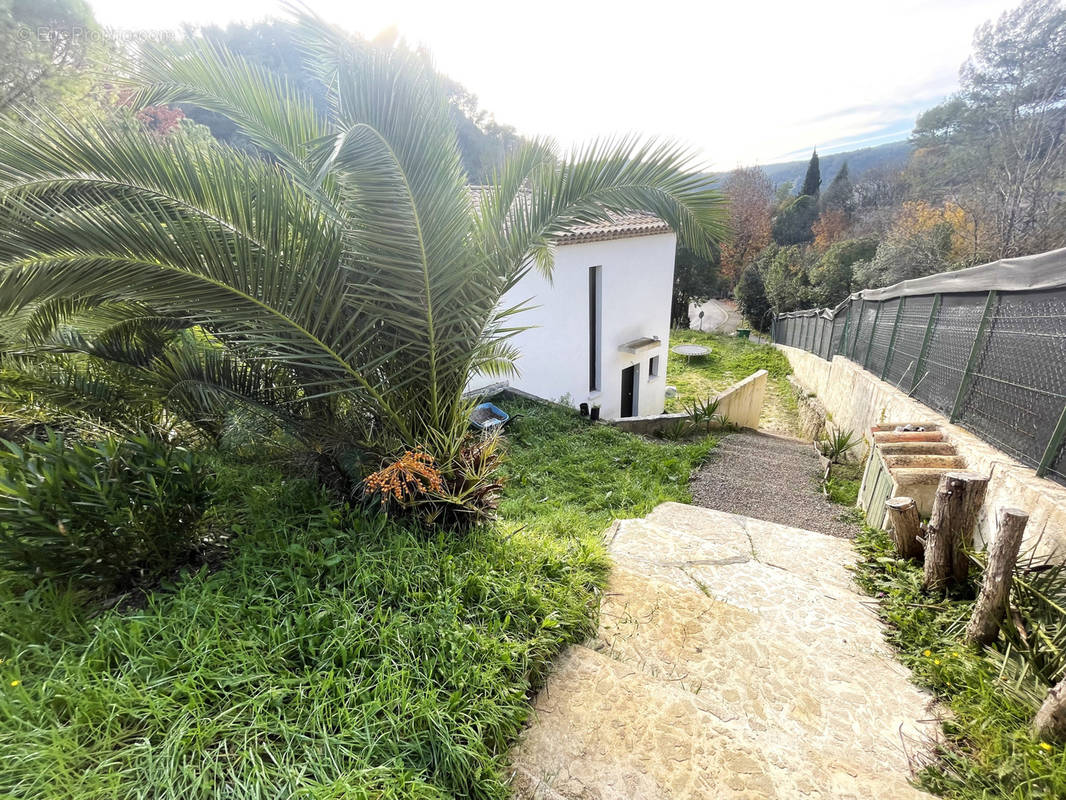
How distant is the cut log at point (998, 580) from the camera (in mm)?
2109

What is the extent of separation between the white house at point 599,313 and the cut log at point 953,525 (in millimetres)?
6478

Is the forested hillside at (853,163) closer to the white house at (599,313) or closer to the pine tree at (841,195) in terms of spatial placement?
the pine tree at (841,195)

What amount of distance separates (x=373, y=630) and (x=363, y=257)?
6.41 feet

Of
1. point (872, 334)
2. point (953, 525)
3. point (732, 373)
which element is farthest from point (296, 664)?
point (732, 373)

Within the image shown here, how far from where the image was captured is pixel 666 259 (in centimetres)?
1100

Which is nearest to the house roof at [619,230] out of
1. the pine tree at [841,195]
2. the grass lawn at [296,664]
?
the grass lawn at [296,664]

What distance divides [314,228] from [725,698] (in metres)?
3.17

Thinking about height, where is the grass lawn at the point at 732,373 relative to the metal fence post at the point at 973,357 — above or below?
below

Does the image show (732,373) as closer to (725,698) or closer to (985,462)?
(985,462)

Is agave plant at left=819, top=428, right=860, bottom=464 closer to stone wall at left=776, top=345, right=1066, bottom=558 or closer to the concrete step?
stone wall at left=776, top=345, right=1066, bottom=558

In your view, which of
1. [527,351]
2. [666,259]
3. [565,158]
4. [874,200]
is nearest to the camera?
[565,158]

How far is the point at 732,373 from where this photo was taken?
1617 centimetres

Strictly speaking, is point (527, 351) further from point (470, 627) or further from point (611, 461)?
point (470, 627)

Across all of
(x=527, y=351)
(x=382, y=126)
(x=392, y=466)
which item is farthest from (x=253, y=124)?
(x=527, y=351)
